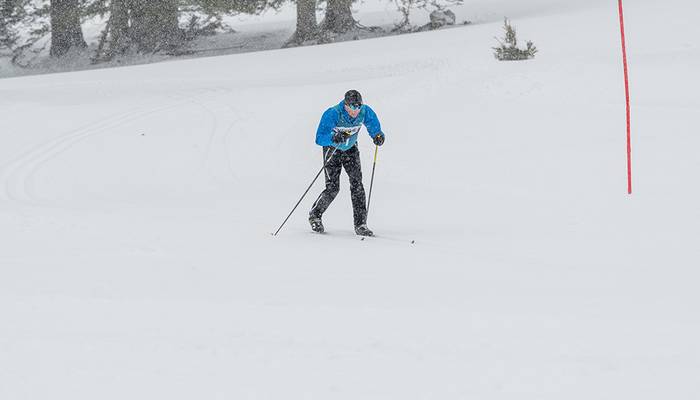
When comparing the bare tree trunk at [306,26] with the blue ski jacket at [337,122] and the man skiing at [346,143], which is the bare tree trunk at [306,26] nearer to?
the man skiing at [346,143]

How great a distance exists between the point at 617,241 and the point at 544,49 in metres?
10.1

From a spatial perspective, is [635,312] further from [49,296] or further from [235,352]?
[49,296]

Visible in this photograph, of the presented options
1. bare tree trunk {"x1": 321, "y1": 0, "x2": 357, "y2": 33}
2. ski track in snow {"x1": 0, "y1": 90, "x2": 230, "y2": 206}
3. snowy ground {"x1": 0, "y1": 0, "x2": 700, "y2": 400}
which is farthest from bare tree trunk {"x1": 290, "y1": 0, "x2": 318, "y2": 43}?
ski track in snow {"x1": 0, "y1": 90, "x2": 230, "y2": 206}

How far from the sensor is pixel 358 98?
8.47 m

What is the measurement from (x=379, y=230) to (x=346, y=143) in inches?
46.1

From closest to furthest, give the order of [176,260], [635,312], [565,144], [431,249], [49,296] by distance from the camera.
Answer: [635,312], [49,296], [176,260], [431,249], [565,144]

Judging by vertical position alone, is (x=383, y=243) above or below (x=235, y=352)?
below

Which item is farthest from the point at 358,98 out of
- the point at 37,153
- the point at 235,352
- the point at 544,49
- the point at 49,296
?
the point at 544,49

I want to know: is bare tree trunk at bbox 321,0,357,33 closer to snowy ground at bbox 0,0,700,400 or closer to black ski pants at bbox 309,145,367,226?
snowy ground at bbox 0,0,700,400

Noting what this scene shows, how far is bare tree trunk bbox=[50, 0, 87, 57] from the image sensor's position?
25594mm

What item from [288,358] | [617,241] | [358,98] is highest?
[358,98]

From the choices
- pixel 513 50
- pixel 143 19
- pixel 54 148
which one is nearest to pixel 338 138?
pixel 54 148

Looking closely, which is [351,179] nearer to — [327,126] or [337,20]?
[327,126]

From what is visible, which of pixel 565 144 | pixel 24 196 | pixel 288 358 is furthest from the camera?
pixel 565 144
